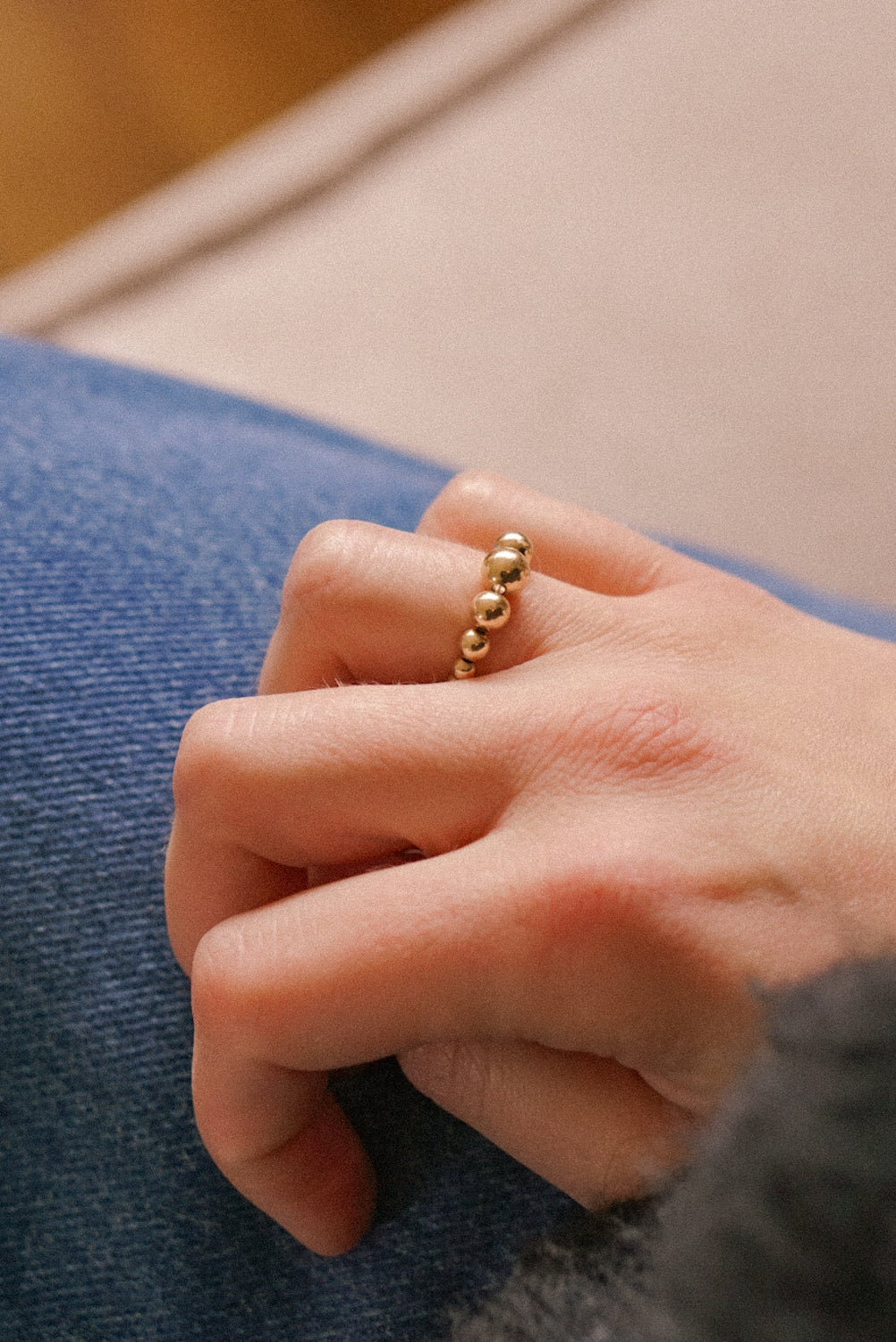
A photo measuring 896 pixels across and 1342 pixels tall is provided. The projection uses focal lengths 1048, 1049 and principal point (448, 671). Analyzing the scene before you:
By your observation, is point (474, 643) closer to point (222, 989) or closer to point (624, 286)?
point (222, 989)

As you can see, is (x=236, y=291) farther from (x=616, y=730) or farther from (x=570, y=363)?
(x=616, y=730)

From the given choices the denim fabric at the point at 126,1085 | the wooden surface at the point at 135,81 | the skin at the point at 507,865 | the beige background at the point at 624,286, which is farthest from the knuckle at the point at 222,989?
the wooden surface at the point at 135,81

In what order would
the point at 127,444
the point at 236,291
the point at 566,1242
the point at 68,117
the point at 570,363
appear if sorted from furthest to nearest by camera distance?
the point at 68,117, the point at 236,291, the point at 570,363, the point at 127,444, the point at 566,1242

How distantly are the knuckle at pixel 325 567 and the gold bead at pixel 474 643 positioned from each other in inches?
2.2

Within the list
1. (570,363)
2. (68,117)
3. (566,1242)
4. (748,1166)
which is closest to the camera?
(748,1166)

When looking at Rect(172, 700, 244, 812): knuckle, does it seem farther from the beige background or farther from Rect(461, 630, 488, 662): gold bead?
the beige background

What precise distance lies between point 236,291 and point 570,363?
0.41 metres

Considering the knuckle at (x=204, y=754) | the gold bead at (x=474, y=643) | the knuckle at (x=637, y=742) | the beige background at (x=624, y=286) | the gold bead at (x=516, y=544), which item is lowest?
the knuckle at (x=204, y=754)

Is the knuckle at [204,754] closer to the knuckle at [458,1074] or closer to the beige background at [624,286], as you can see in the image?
the knuckle at [458,1074]

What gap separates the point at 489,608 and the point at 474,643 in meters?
0.02

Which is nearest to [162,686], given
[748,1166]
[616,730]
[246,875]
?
[246,875]

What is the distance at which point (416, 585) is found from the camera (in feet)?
1.58

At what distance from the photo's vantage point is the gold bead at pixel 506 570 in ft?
1.57

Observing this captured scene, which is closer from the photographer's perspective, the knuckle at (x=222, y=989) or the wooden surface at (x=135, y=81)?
the knuckle at (x=222, y=989)
